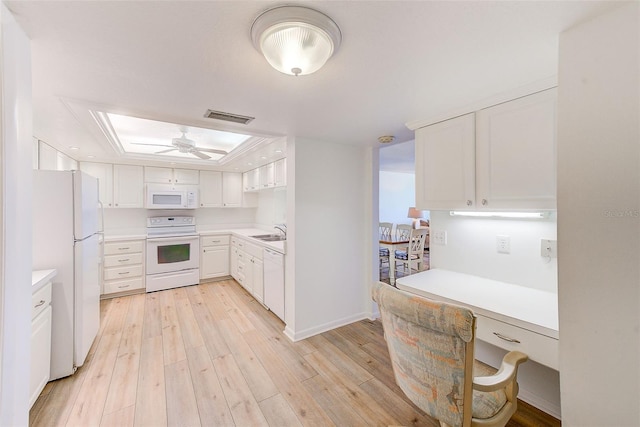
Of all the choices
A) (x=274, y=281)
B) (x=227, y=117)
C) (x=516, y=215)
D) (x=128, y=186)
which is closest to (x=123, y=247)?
(x=128, y=186)

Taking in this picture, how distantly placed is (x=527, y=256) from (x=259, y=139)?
2.65 metres

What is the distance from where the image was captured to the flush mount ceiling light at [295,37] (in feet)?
3.15

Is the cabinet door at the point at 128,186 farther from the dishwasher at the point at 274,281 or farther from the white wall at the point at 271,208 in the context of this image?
the dishwasher at the point at 274,281

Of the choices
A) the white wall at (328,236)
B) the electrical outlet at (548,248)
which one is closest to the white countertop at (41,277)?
the white wall at (328,236)

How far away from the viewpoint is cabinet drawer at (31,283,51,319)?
168 centimetres

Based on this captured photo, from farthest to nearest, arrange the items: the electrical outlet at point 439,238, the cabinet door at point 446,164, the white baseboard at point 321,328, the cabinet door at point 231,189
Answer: the cabinet door at point 231,189, the white baseboard at point 321,328, the electrical outlet at point 439,238, the cabinet door at point 446,164

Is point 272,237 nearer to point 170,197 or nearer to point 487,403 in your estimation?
point 170,197

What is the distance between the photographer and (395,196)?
7.59 meters

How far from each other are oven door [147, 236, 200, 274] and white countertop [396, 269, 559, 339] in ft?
12.0

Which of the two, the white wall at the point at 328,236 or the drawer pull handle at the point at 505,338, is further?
the white wall at the point at 328,236

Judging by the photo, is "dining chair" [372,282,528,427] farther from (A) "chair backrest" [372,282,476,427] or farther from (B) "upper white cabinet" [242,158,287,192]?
(B) "upper white cabinet" [242,158,287,192]

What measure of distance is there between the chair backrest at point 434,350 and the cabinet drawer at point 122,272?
4191 millimetres

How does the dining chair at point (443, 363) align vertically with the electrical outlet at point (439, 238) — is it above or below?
below

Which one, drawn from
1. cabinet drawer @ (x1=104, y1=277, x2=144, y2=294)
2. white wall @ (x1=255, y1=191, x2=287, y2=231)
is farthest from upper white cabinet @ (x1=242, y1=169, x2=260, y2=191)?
cabinet drawer @ (x1=104, y1=277, x2=144, y2=294)
